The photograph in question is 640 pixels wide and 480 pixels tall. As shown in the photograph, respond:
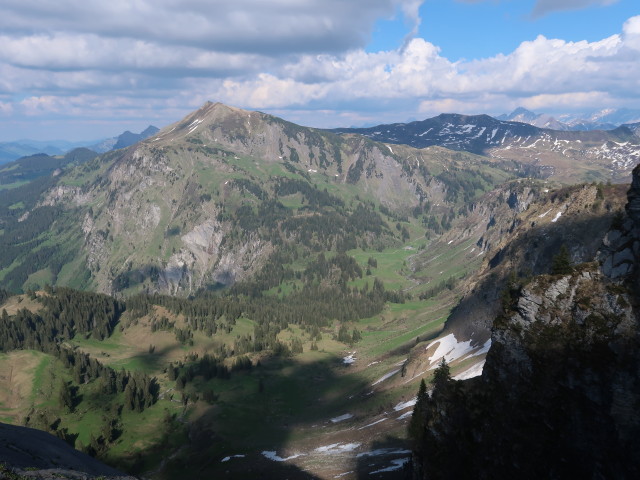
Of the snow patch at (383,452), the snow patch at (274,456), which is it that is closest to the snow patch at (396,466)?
the snow patch at (383,452)

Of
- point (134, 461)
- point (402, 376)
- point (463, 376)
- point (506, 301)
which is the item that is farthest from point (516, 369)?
point (134, 461)

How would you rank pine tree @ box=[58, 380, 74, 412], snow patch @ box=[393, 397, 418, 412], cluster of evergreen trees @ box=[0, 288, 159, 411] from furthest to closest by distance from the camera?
cluster of evergreen trees @ box=[0, 288, 159, 411]
pine tree @ box=[58, 380, 74, 412]
snow patch @ box=[393, 397, 418, 412]

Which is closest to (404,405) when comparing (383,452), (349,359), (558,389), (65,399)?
(383,452)

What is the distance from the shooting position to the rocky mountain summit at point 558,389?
36.1 meters

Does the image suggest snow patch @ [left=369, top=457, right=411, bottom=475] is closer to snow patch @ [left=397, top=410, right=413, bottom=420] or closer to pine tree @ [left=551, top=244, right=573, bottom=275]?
snow patch @ [left=397, top=410, right=413, bottom=420]

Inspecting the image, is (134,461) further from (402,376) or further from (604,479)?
(604,479)

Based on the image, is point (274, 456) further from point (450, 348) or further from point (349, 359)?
point (349, 359)

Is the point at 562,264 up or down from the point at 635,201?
down

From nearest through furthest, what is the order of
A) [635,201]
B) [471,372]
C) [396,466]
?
[635,201] → [396,466] → [471,372]

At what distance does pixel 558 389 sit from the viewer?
39.2m

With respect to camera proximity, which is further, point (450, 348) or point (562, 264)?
point (450, 348)

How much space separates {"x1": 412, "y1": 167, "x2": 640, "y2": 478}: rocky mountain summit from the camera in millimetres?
36094

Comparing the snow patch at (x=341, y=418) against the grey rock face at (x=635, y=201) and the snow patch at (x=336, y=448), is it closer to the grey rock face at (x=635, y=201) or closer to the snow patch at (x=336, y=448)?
the snow patch at (x=336, y=448)

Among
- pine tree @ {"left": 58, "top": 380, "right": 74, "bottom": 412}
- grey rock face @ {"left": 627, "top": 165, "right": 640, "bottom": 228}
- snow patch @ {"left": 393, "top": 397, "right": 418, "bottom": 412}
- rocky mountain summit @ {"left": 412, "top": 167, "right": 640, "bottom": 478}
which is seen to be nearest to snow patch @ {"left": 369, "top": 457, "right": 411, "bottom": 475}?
rocky mountain summit @ {"left": 412, "top": 167, "right": 640, "bottom": 478}
